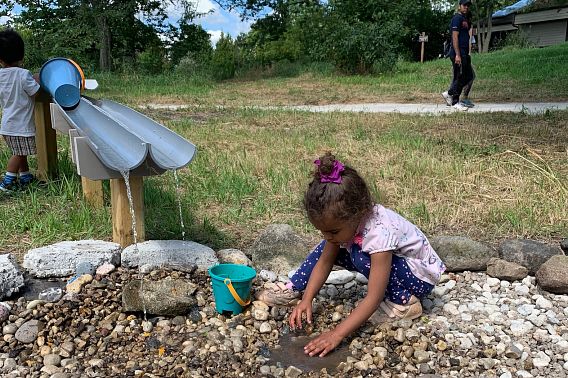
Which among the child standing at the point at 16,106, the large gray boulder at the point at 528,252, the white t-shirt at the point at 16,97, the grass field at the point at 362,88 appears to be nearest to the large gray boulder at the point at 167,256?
the large gray boulder at the point at 528,252

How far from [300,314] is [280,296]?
0.62ft

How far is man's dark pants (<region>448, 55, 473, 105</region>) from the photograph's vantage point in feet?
27.3

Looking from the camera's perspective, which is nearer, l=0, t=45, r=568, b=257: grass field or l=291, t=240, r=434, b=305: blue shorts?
l=291, t=240, r=434, b=305: blue shorts

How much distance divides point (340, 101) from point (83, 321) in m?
8.01

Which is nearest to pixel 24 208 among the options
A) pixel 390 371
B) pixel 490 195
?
pixel 390 371

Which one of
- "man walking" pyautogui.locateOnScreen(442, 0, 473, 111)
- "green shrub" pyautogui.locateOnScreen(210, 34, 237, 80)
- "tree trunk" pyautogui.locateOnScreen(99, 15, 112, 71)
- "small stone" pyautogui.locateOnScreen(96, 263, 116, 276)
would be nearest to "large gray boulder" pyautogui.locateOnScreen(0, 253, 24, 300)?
"small stone" pyautogui.locateOnScreen(96, 263, 116, 276)

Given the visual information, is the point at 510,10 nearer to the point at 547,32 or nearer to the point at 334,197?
the point at 547,32

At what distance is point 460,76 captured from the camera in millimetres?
8359

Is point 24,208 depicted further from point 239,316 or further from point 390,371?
point 390,371

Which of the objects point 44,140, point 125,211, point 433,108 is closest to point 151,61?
point 433,108

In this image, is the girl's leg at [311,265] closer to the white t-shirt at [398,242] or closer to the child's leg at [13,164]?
the white t-shirt at [398,242]

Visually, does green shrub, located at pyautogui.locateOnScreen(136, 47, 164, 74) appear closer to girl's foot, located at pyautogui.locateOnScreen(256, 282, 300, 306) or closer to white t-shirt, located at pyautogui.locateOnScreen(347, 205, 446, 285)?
girl's foot, located at pyautogui.locateOnScreen(256, 282, 300, 306)

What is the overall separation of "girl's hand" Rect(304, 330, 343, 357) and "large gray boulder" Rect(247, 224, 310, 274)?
2.49 feet

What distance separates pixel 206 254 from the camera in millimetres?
3051
